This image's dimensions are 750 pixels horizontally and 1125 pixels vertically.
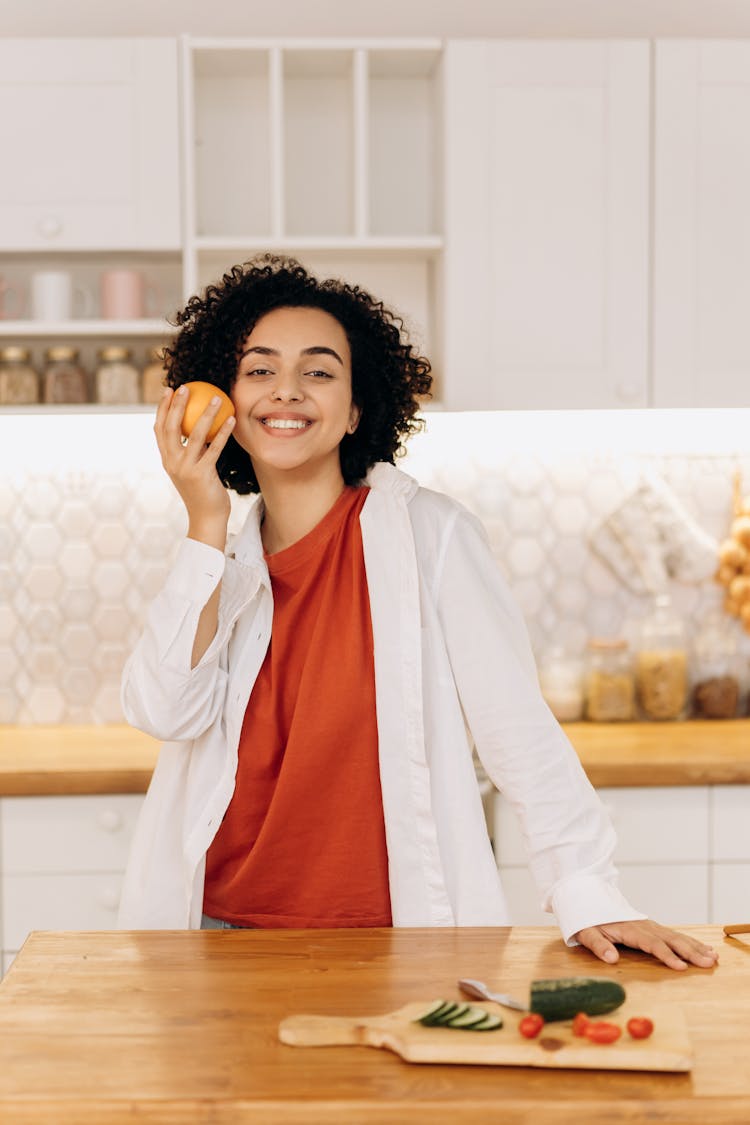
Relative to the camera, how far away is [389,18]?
2818 mm

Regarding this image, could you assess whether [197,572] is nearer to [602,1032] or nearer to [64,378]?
[602,1032]

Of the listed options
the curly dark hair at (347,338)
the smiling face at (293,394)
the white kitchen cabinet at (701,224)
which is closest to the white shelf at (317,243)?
the white kitchen cabinet at (701,224)

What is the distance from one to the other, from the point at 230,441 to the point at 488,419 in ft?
3.97

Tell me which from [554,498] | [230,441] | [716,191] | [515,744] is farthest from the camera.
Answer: [554,498]

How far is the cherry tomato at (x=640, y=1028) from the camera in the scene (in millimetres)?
945

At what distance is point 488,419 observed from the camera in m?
2.97

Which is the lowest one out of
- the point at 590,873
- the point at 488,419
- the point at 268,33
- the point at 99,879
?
the point at 99,879

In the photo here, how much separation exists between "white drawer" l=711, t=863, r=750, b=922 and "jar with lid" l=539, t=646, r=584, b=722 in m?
0.56

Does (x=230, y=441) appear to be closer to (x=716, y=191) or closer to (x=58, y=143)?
(x=58, y=143)

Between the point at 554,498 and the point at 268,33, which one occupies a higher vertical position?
the point at 268,33

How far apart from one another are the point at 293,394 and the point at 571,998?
3.07 feet

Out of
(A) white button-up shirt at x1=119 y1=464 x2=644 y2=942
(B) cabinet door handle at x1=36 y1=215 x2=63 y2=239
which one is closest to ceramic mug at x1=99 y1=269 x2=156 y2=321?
(B) cabinet door handle at x1=36 y1=215 x2=63 y2=239

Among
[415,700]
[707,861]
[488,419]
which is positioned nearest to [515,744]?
[415,700]

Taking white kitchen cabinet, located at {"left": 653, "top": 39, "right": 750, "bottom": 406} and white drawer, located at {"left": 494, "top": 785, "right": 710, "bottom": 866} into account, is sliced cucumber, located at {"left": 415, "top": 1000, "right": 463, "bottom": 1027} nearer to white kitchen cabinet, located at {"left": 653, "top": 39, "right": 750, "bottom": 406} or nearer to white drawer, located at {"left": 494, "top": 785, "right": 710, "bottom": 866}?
white drawer, located at {"left": 494, "top": 785, "right": 710, "bottom": 866}
